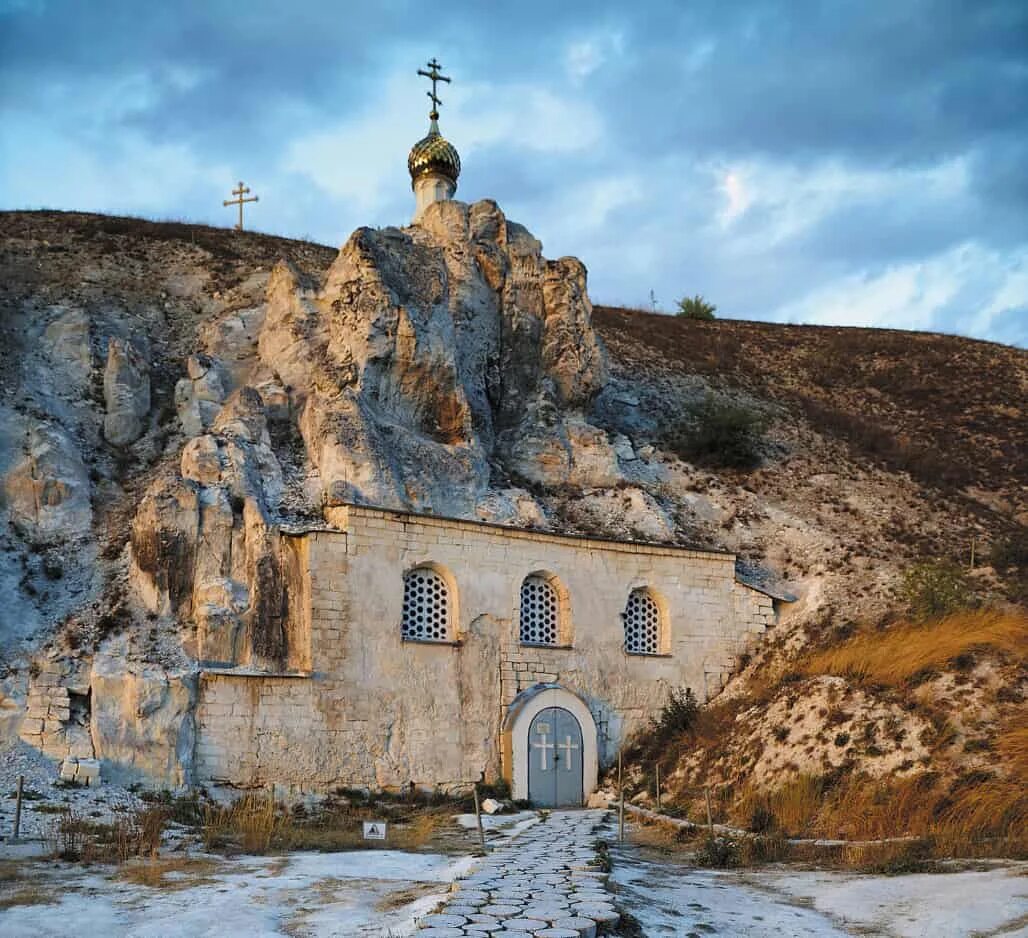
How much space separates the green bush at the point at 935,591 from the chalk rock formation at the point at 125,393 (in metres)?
17.5

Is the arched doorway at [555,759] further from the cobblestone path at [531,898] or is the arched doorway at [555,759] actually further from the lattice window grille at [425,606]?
the cobblestone path at [531,898]

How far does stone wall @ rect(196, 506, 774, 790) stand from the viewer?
1942 centimetres

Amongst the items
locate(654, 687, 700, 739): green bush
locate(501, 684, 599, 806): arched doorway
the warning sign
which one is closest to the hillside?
locate(654, 687, 700, 739): green bush

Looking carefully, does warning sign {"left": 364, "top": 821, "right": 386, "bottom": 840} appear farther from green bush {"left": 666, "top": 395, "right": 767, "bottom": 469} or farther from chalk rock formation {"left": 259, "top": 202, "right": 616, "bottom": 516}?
green bush {"left": 666, "top": 395, "right": 767, "bottom": 469}

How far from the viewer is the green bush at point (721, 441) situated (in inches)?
1174

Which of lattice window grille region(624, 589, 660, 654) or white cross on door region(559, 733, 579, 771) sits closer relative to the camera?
white cross on door region(559, 733, 579, 771)

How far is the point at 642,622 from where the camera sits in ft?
80.1

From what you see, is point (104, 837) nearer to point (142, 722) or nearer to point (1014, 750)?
point (142, 722)

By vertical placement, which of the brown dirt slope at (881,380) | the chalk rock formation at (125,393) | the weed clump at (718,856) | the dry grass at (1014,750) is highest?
the brown dirt slope at (881,380)

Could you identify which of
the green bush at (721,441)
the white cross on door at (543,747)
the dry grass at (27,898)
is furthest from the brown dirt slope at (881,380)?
the dry grass at (27,898)

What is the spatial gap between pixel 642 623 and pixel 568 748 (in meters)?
3.62

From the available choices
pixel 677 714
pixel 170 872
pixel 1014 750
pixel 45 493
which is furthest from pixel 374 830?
pixel 45 493

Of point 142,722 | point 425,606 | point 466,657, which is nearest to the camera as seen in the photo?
point 142,722

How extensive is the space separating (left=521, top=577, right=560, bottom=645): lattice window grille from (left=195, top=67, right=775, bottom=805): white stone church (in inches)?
1.3
